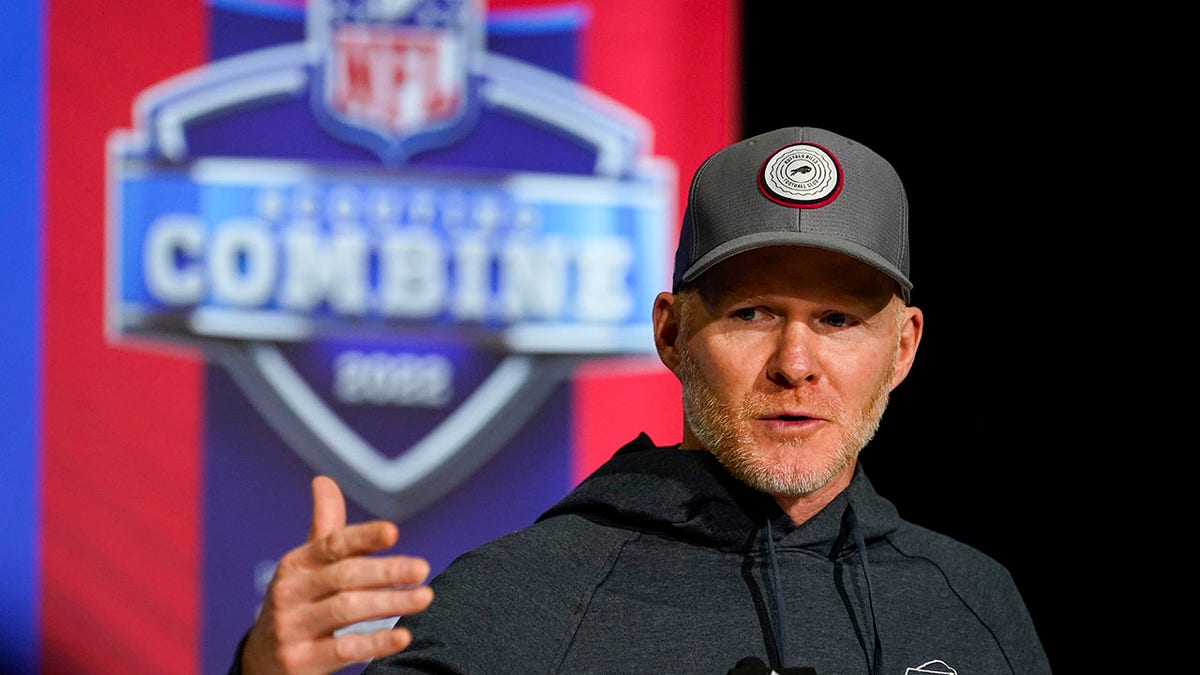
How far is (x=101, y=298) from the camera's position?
2398 mm

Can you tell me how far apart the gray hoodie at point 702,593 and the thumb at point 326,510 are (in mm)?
246

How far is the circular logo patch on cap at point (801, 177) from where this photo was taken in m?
1.35

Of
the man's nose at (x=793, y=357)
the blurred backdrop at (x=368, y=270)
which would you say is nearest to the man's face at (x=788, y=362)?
the man's nose at (x=793, y=357)

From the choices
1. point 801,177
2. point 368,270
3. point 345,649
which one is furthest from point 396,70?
point 345,649

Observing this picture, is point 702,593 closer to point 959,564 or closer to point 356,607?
point 959,564

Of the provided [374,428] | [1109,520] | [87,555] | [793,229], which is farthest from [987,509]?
[87,555]

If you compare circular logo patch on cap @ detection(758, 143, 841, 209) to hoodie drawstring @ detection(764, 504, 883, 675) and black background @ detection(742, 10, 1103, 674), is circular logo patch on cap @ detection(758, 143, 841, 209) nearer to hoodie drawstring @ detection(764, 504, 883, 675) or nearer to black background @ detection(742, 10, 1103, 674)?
hoodie drawstring @ detection(764, 504, 883, 675)

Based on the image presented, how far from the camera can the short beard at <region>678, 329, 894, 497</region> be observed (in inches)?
53.2

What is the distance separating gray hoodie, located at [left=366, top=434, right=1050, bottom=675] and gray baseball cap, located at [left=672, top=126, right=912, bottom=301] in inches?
9.7

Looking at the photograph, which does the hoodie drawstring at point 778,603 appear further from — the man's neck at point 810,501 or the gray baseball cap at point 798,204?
the gray baseball cap at point 798,204

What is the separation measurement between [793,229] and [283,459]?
1.41 meters

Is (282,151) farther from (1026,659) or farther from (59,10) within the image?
(1026,659)

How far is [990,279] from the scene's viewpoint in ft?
8.94

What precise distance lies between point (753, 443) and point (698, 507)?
10cm
